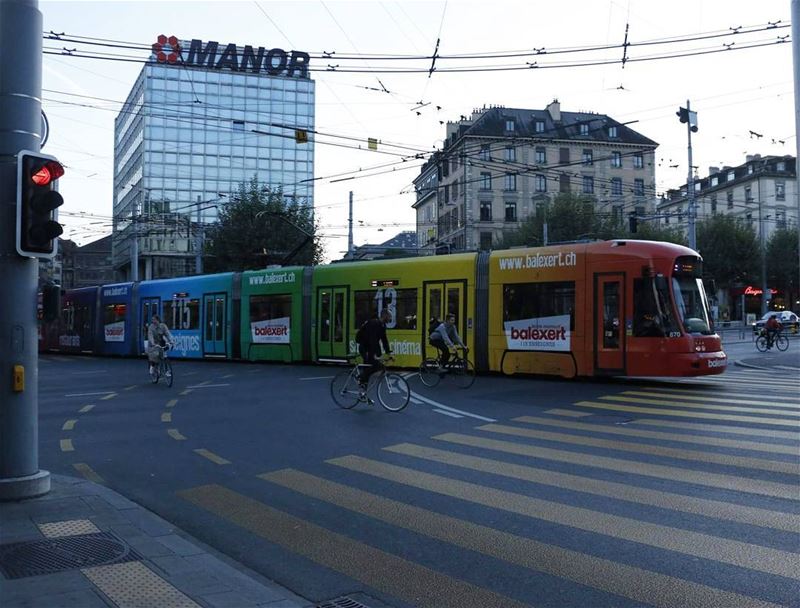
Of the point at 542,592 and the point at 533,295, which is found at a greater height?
the point at 533,295

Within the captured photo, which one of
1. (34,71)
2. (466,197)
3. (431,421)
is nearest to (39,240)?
(34,71)

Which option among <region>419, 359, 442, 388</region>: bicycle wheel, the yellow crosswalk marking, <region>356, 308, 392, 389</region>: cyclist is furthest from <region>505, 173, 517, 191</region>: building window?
the yellow crosswalk marking

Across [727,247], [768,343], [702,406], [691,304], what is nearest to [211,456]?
[702,406]

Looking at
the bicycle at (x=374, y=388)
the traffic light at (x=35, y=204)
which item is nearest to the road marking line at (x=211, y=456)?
the traffic light at (x=35, y=204)

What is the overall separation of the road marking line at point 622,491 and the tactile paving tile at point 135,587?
3979 mm

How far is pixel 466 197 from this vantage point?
6969 cm

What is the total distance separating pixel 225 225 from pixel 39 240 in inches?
1527

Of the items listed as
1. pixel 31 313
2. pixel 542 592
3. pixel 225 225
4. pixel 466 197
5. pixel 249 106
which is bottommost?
pixel 542 592

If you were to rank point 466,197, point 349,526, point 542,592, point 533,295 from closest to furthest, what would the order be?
1. point 542,592
2. point 349,526
3. point 533,295
4. point 466,197

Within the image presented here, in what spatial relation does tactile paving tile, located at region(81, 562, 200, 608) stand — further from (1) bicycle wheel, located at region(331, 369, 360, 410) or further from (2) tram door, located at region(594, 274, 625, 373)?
(2) tram door, located at region(594, 274, 625, 373)

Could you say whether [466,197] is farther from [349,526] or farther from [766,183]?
[349,526]

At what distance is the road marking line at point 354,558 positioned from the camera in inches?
175

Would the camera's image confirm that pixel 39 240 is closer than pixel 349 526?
No

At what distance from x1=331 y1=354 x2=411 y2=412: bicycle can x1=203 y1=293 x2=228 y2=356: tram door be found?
47.9ft
